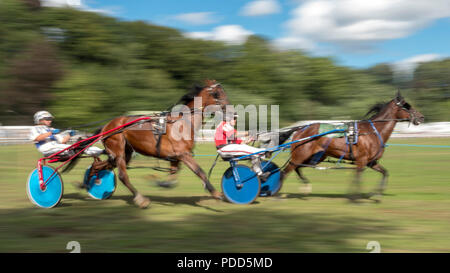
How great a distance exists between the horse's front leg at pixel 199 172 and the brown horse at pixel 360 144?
63.3 inches

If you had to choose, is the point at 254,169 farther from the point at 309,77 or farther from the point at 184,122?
the point at 309,77

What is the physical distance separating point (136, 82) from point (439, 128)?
26.9 metres

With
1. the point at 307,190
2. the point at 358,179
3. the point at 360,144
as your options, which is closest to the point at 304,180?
the point at 307,190

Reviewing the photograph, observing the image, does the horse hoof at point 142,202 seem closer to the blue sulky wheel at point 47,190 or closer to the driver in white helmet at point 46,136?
the blue sulky wheel at point 47,190

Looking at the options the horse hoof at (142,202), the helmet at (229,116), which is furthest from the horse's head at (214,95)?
the horse hoof at (142,202)

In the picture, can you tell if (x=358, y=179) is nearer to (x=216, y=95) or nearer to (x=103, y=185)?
(x=216, y=95)

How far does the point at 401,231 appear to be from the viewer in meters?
5.76

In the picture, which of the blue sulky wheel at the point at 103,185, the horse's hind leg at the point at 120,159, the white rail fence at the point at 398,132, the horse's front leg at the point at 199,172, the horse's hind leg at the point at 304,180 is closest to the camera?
the horse's front leg at the point at 199,172

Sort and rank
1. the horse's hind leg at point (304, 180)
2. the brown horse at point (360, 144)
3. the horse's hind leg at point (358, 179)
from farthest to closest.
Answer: the horse's hind leg at point (304, 180)
the brown horse at point (360, 144)
the horse's hind leg at point (358, 179)

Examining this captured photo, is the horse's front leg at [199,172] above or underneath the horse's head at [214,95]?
underneath

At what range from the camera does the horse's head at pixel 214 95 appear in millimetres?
7375

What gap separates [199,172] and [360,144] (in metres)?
2.96

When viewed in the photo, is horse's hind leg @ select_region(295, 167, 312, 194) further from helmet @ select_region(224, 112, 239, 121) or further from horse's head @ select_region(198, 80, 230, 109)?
horse's head @ select_region(198, 80, 230, 109)
